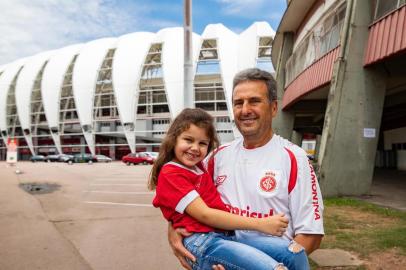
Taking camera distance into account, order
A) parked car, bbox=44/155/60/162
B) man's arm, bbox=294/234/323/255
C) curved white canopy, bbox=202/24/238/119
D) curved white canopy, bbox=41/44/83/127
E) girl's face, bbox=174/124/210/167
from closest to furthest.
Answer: man's arm, bbox=294/234/323/255
girl's face, bbox=174/124/210/167
parked car, bbox=44/155/60/162
curved white canopy, bbox=202/24/238/119
curved white canopy, bbox=41/44/83/127

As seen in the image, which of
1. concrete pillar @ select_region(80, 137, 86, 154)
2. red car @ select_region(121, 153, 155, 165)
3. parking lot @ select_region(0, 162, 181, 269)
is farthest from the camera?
concrete pillar @ select_region(80, 137, 86, 154)

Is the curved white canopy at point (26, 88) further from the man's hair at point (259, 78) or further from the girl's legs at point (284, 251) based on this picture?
the girl's legs at point (284, 251)

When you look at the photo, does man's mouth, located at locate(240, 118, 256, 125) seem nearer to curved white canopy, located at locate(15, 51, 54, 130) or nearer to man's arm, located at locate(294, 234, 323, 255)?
man's arm, located at locate(294, 234, 323, 255)

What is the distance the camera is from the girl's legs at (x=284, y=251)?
194 cm

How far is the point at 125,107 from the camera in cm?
6431

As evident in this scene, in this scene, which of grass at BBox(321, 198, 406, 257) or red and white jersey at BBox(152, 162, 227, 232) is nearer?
red and white jersey at BBox(152, 162, 227, 232)

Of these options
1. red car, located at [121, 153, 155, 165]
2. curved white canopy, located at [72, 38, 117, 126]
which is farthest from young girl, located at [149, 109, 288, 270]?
curved white canopy, located at [72, 38, 117, 126]

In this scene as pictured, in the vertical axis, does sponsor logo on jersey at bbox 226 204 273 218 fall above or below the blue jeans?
above

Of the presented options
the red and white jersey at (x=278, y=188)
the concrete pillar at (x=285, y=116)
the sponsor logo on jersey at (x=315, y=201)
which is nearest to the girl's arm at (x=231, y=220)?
the red and white jersey at (x=278, y=188)

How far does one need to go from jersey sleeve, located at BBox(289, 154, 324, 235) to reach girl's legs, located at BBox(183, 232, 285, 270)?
339 mm

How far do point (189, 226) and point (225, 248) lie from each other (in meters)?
0.27

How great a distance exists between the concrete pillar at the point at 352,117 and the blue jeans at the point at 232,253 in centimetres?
1007

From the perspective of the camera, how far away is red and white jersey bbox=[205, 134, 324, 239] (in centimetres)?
213

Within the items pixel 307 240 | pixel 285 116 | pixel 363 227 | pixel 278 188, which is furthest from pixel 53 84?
pixel 307 240
